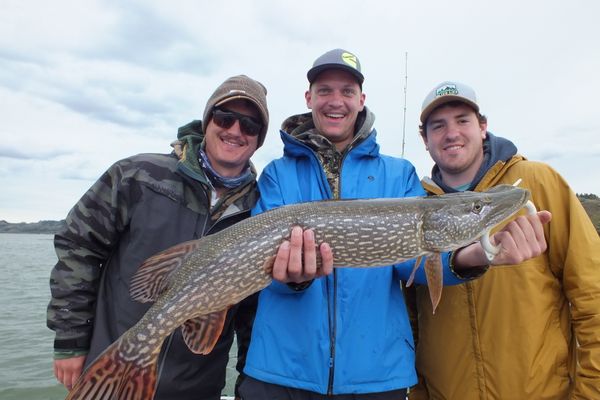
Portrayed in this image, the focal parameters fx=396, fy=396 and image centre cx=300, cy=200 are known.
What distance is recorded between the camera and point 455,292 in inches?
128

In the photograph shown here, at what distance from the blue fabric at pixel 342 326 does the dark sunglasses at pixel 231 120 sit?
54cm

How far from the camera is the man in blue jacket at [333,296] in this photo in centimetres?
271

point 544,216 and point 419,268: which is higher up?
point 544,216

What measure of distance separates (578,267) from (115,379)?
3255mm

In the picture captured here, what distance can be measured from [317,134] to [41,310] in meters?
15.7

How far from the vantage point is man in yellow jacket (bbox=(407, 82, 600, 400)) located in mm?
2834

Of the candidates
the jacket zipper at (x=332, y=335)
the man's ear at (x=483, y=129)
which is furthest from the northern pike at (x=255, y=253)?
the man's ear at (x=483, y=129)

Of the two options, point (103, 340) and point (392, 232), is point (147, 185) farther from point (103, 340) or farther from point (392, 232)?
point (392, 232)

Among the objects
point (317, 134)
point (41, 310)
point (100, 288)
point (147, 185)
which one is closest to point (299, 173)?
point (317, 134)

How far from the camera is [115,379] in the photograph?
8.33 ft

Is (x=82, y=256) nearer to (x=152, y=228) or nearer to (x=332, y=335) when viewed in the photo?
(x=152, y=228)

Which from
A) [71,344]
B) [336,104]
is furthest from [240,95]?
[71,344]

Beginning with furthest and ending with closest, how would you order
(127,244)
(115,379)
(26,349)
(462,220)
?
(26,349) < (127,244) < (462,220) < (115,379)

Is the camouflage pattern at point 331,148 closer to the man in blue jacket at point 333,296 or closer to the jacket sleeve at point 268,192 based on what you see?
the man in blue jacket at point 333,296
